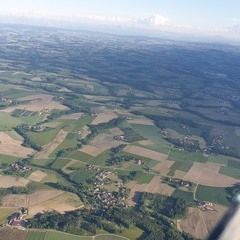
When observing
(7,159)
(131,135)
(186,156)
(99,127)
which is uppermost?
(7,159)

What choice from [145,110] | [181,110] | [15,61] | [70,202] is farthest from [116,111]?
[15,61]

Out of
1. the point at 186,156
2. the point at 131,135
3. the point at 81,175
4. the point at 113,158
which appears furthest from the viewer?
the point at 131,135

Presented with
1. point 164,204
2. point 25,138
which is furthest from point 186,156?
point 25,138

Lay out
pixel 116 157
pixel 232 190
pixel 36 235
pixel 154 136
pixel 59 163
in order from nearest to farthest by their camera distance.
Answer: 1. pixel 36 235
2. pixel 232 190
3. pixel 59 163
4. pixel 116 157
5. pixel 154 136

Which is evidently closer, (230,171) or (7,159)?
(7,159)

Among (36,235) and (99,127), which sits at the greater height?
(36,235)

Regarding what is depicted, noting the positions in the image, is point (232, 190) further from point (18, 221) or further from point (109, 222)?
point (18, 221)

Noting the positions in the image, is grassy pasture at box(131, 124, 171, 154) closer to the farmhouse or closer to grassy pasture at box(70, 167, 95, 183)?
grassy pasture at box(70, 167, 95, 183)

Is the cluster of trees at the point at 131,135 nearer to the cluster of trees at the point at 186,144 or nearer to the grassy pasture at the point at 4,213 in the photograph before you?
the cluster of trees at the point at 186,144
